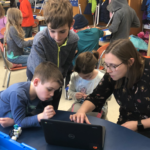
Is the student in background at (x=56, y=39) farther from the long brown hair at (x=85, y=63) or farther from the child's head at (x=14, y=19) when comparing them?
the child's head at (x=14, y=19)

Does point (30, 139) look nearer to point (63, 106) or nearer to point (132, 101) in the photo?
point (132, 101)

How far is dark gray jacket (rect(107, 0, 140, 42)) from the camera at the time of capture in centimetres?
287

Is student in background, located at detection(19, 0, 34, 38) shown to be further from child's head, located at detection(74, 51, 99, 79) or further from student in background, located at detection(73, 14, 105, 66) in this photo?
child's head, located at detection(74, 51, 99, 79)

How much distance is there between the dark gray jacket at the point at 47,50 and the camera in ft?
4.37

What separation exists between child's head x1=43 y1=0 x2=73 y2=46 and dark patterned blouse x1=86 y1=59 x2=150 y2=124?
0.45m

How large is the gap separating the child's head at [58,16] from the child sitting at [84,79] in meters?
0.42

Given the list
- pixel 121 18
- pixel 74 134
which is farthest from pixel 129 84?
pixel 121 18

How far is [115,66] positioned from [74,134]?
476mm

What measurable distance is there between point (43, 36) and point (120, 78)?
0.65 meters

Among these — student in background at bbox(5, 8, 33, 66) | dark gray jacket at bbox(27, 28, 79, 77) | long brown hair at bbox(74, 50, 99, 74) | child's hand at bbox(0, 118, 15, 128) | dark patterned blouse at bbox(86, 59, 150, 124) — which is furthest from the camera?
student in background at bbox(5, 8, 33, 66)

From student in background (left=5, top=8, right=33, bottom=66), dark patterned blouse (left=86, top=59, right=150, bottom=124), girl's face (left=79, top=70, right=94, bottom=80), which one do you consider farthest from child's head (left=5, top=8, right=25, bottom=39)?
dark patterned blouse (left=86, top=59, right=150, bottom=124)

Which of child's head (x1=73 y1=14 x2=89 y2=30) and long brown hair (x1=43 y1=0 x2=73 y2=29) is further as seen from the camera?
child's head (x1=73 y1=14 x2=89 y2=30)

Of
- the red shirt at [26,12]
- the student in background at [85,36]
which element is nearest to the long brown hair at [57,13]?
the student in background at [85,36]

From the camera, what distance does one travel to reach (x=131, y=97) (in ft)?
3.66
